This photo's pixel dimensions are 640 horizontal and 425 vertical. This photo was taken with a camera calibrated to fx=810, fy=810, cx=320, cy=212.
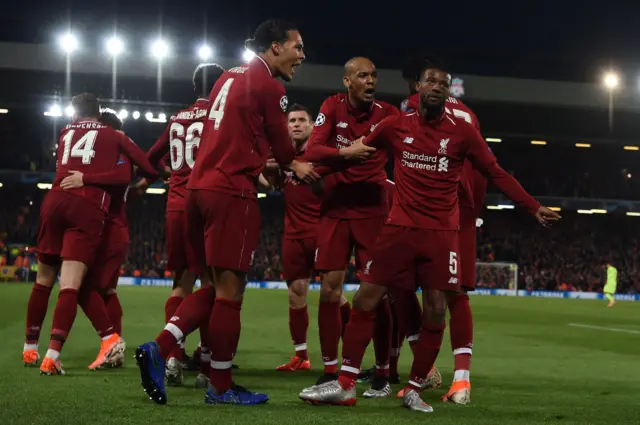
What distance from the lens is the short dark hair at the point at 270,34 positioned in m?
5.01

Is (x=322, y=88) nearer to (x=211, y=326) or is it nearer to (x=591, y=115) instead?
(x=591, y=115)

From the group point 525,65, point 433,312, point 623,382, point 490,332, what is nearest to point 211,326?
point 433,312

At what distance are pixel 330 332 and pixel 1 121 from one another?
3877cm

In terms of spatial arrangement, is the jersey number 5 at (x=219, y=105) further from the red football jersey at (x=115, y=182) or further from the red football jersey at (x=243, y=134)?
the red football jersey at (x=115, y=182)

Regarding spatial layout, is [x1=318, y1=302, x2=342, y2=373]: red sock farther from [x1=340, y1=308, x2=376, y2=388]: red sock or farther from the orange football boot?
the orange football boot

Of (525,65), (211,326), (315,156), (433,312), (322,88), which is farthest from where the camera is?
(525,65)

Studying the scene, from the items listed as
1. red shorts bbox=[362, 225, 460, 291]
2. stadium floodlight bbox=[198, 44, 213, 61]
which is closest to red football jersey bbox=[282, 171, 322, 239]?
red shorts bbox=[362, 225, 460, 291]

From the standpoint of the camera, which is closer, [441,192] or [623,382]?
[441,192]

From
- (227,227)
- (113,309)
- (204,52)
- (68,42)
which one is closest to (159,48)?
(204,52)

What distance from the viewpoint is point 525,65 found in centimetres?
4041

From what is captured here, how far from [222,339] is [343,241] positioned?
153cm

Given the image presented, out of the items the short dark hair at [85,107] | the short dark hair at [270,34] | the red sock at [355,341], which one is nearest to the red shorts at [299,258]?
the short dark hair at [85,107]

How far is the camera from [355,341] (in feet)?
16.8

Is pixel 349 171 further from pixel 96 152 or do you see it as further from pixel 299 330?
pixel 96 152
